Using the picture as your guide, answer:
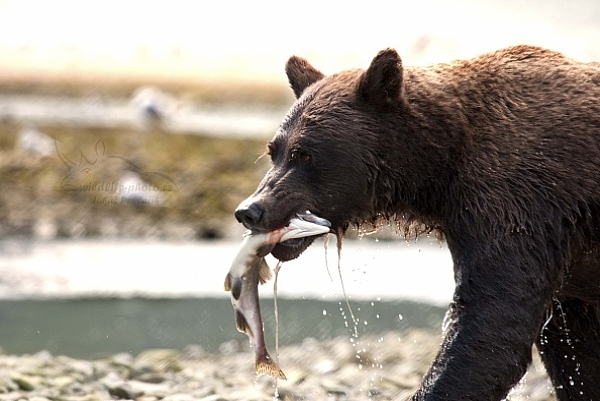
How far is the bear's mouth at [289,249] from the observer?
558 centimetres

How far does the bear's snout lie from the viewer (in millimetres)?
5398

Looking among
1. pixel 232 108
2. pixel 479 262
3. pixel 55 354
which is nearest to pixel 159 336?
pixel 55 354

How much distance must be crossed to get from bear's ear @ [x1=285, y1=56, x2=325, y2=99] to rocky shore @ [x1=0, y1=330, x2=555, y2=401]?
257 cm

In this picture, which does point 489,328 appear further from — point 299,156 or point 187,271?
point 187,271

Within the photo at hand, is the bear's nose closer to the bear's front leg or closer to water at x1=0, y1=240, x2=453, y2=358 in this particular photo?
the bear's front leg

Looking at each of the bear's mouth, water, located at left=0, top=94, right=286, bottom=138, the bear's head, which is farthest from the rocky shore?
water, located at left=0, top=94, right=286, bottom=138

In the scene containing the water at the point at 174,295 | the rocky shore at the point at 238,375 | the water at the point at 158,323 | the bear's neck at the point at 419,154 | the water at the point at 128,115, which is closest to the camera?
the bear's neck at the point at 419,154

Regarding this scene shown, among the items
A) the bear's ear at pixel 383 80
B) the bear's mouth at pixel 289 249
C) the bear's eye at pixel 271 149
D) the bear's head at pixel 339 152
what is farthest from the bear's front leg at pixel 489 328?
the bear's eye at pixel 271 149

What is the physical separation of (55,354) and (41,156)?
13.2m

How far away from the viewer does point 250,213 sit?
17.7 ft

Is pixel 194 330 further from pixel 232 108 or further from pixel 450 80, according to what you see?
pixel 232 108

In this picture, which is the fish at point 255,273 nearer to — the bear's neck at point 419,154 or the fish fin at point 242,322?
the fish fin at point 242,322

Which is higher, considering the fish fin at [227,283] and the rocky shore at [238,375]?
the fish fin at [227,283]

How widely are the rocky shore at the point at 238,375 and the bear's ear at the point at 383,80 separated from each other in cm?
291
